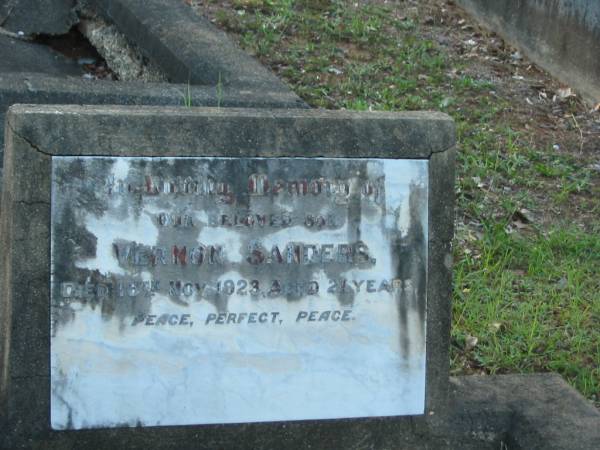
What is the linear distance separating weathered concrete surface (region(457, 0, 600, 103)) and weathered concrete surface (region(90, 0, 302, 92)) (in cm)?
205

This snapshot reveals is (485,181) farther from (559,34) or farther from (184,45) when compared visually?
(559,34)

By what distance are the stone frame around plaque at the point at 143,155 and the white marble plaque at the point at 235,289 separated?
0.03 m

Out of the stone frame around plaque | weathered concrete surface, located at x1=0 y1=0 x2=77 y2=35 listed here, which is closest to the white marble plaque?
the stone frame around plaque

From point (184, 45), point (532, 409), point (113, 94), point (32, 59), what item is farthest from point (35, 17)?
point (532, 409)

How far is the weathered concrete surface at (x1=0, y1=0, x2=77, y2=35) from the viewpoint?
20.8 feet

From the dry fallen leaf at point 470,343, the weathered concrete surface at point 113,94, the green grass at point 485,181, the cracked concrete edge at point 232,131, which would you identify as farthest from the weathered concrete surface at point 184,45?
the cracked concrete edge at point 232,131

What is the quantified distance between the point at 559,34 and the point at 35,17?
300 centimetres

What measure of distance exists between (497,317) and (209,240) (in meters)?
1.51

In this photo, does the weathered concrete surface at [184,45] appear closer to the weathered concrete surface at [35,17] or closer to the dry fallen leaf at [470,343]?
the weathered concrete surface at [35,17]

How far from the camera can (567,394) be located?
126 inches

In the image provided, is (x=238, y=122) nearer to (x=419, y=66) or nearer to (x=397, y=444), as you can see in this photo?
(x=397, y=444)

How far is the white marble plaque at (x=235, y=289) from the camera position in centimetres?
266

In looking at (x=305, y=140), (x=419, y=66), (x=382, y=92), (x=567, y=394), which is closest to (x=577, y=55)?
(x=419, y=66)

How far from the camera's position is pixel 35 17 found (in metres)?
6.38
